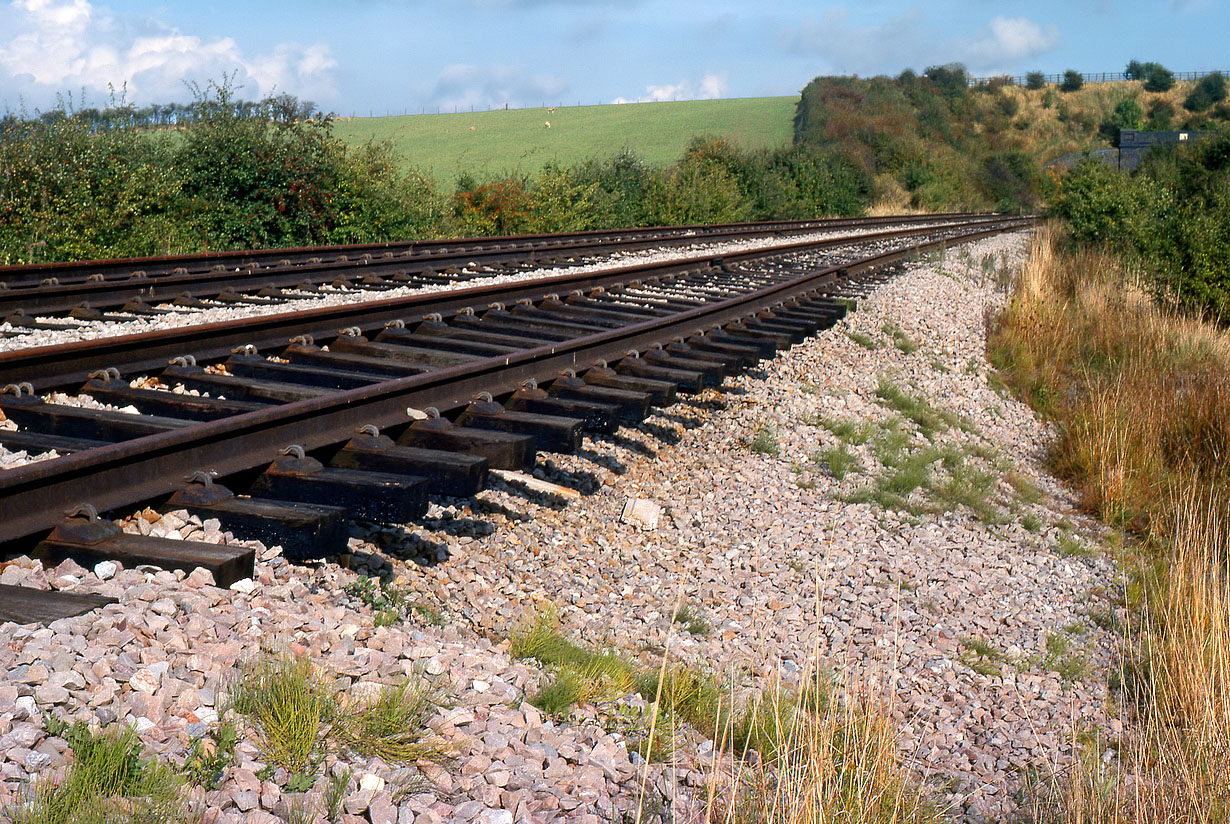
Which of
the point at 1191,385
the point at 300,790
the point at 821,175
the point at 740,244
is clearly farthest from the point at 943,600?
the point at 821,175

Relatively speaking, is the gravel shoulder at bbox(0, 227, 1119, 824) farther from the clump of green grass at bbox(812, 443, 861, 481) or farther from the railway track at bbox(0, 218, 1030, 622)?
the railway track at bbox(0, 218, 1030, 622)

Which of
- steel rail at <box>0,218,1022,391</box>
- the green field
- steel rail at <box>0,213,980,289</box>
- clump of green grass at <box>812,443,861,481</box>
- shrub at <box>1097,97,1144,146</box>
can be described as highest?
shrub at <box>1097,97,1144,146</box>

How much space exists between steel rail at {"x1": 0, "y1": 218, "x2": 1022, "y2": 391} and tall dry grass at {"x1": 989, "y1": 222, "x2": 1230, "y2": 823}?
4.92 metres

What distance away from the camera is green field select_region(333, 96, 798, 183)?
53469 millimetres

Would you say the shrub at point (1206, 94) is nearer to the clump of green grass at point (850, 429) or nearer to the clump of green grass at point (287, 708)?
the clump of green grass at point (850, 429)

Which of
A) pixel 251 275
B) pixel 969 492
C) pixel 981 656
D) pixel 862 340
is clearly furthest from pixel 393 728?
pixel 251 275

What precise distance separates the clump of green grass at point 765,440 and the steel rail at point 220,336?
2762 mm

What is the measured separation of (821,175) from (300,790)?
4026 cm

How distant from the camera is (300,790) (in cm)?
245

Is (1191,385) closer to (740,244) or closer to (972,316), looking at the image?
(972,316)

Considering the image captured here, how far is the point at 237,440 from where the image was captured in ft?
14.0

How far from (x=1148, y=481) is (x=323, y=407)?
19.3 feet

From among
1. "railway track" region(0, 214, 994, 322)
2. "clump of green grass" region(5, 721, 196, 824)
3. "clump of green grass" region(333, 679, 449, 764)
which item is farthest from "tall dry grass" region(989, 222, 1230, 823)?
"railway track" region(0, 214, 994, 322)

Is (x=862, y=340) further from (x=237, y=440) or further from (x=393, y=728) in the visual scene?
(x=393, y=728)
